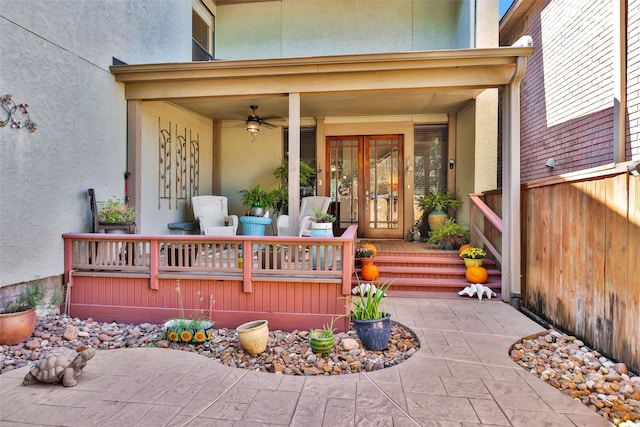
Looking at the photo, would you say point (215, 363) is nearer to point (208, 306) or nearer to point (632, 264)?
point (208, 306)

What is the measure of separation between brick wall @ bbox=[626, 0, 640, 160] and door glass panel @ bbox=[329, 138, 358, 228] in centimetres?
413

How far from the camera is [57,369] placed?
2.32 metres

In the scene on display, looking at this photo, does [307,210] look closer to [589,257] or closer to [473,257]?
[473,257]

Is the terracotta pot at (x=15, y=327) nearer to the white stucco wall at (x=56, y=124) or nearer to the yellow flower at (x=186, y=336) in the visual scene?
the white stucco wall at (x=56, y=124)

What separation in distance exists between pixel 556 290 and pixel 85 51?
18.9ft

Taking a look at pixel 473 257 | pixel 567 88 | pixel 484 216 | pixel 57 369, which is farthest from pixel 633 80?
pixel 57 369

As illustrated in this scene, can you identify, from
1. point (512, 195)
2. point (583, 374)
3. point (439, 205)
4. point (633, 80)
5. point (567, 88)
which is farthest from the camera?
point (439, 205)

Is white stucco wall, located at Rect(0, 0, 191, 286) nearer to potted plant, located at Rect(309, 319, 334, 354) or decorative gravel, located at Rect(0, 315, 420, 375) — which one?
decorative gravel, located at Rect(0, 315, 420, 375)

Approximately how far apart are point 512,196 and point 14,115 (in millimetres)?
5232

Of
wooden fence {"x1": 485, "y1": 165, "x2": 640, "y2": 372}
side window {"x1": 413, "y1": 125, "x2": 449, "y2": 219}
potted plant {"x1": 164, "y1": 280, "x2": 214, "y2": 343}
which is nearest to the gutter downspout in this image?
wooden fence {"x1": 485, "y1": 165, "x2": 640, "y2": 372}

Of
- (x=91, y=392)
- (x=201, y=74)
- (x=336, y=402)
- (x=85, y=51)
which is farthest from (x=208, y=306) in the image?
(x=85, y=51)

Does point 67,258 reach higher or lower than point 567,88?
lower

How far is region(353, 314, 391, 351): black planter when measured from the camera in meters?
2.88

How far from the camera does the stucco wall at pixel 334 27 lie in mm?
6863
